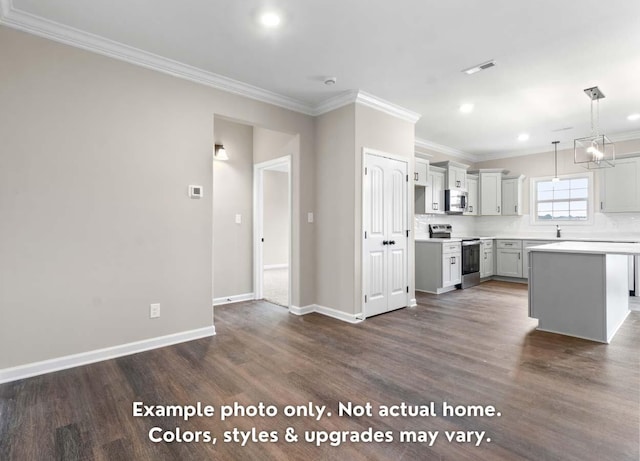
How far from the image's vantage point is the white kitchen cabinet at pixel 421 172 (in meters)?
5.71

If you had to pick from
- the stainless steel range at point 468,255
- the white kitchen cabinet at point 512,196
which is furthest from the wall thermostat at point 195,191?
the white kitchen cabinet at point 512,196

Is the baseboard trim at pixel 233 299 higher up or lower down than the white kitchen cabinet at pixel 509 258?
lower down

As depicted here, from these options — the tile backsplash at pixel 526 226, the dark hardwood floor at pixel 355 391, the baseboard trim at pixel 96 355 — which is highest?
the tile backsplash at pixel 526 226

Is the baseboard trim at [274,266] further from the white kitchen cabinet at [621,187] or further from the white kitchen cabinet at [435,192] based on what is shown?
the white kitchen cabinet at [621,187]

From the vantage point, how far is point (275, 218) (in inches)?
350

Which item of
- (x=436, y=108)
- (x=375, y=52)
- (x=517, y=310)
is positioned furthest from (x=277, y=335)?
(x=436, y=108)

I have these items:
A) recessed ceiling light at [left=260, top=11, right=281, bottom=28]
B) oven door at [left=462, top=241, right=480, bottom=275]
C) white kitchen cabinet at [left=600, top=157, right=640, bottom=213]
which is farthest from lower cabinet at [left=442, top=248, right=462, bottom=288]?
recessed ceiling light at [left=260, top=11, right=281, bottom=28]

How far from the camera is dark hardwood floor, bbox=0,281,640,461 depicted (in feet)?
5.88

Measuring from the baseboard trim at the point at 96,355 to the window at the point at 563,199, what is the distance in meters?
6.86

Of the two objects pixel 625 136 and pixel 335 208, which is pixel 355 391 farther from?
pixel 625 136

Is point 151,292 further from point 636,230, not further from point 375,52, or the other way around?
point 636,230

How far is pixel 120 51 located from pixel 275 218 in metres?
6.06

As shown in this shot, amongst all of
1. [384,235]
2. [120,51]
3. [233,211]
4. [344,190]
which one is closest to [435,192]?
[384,235]

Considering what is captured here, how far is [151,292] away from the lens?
3.20m
